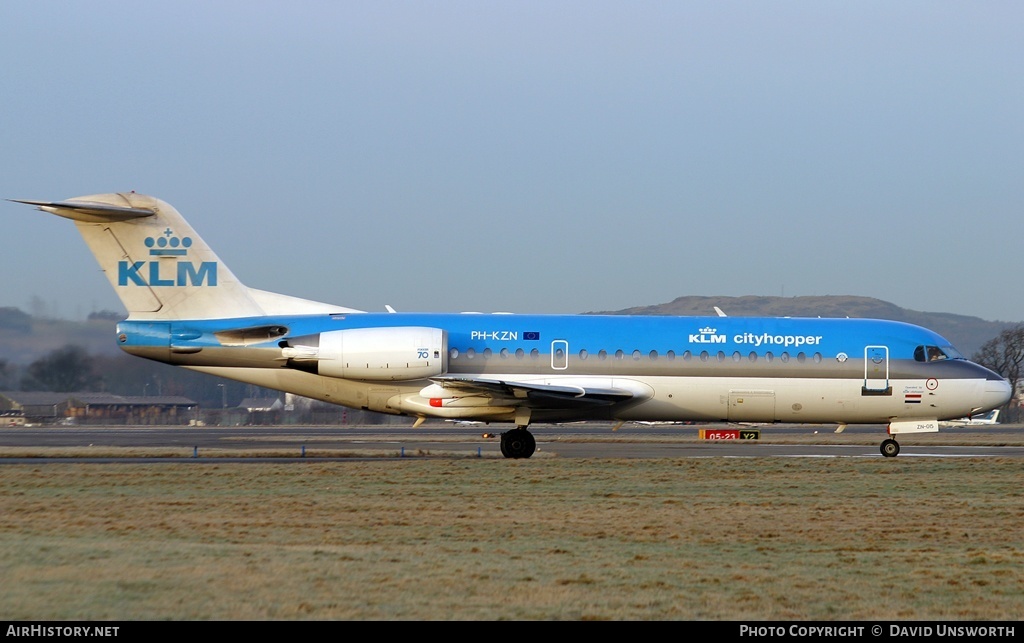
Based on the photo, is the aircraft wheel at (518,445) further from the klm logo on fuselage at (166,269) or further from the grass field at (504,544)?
the klm logo on fuselage at (166,269)

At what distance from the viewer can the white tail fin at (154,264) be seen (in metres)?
27.9

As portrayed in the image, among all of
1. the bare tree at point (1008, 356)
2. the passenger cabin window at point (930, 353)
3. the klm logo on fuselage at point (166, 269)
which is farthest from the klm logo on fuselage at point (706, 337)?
the bare tree at point (1008, 356)

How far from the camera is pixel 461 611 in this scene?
877 cm

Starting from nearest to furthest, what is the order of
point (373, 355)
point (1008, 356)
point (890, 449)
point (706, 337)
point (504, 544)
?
point (504, 544) → point (373, 355) → point (706, 337) → point (890, 449) → point (1008, 356)

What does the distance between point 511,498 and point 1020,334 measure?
99.3m

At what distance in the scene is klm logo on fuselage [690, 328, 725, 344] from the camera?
94.2ft

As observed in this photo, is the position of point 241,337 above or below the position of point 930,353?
above

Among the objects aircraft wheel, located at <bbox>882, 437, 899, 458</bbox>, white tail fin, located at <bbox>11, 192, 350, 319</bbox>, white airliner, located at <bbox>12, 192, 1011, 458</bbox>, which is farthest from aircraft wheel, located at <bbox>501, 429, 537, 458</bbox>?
aircraft wheel, located at <bbox>882, 437, 899, 458</bbox>

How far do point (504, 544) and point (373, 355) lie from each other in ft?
48.8

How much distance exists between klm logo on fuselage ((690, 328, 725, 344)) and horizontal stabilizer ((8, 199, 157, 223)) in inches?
534

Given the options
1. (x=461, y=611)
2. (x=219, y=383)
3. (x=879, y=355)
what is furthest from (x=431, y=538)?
(x=219, y=383)

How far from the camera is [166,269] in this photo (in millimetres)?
28062

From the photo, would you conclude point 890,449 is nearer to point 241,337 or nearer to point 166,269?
point 241,337

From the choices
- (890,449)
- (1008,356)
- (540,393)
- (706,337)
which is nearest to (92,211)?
(540,393)
